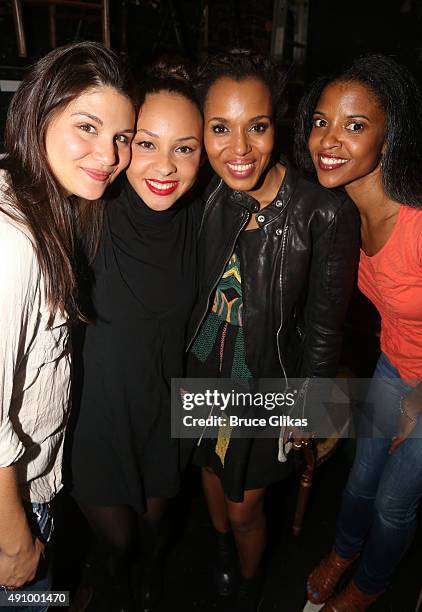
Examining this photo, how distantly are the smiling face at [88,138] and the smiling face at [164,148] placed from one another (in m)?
0.11

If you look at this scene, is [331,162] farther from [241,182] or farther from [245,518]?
[245,518]

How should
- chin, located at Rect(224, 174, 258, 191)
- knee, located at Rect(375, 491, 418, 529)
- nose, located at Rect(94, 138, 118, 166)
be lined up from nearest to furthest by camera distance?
nose, located at Rect(94, 138, 118, 166) < chin, located at Rect(224, 174, 258, 191) < knee, located at Rect(375, 491, 418, 529)

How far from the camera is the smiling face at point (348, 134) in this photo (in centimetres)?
153

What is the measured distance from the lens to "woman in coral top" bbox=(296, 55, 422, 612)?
5.05 feet

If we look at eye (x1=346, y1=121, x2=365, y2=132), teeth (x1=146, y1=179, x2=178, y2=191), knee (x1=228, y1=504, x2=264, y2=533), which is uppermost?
eye (x1=346, y1=121, x2=365, y2=132)

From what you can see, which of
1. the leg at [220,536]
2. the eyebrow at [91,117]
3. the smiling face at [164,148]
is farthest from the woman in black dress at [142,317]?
the leg at [220,536]

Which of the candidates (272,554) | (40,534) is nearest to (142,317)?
(40,534)

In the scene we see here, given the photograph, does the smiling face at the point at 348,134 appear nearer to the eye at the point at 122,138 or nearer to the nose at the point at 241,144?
the nose at the point at 241,144

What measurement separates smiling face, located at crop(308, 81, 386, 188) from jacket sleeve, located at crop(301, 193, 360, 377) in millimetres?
100

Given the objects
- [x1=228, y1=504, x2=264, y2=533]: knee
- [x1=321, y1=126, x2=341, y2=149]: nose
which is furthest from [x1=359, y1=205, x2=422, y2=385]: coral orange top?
[x1=228, y1=504, x2=264, y2=533]: knee

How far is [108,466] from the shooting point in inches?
67.3

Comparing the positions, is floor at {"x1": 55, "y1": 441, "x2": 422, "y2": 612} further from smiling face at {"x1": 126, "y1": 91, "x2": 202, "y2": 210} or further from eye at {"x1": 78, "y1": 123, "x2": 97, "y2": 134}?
eye at {"x1": 78, "y1": 123, "x2": 97, "y2": 134}

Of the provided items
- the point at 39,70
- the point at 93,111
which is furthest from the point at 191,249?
the point at 39,70

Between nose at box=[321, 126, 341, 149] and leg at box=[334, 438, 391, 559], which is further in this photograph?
leg at box=[334, 438, 391, 559]
